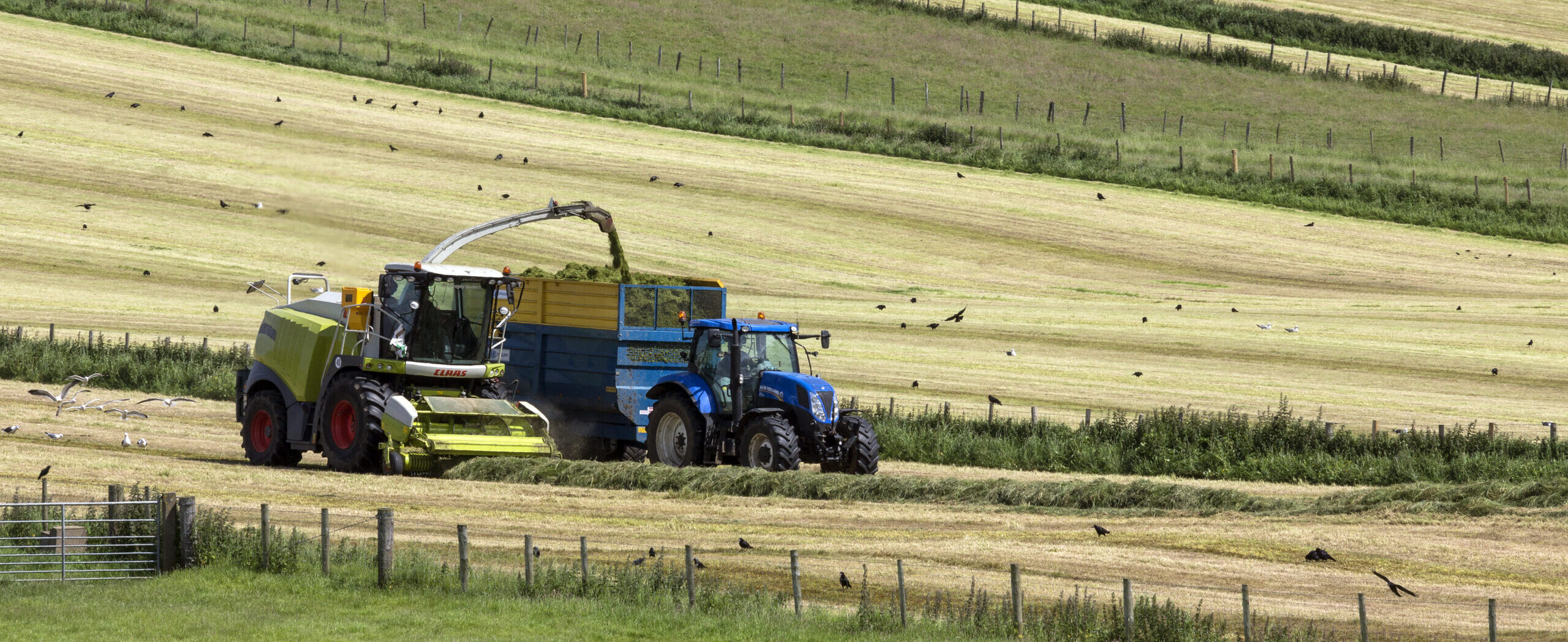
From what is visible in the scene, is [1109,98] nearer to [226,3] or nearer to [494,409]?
[226,3]

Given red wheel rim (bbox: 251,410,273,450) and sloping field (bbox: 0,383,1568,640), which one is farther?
red wheel rim (bbox: 251,410,273,450)

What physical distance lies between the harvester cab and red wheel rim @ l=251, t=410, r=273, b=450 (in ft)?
0.04

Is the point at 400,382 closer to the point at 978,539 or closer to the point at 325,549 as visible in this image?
the point at 325,549

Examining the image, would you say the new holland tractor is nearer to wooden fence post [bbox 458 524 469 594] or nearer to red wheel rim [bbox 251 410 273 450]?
red wheel rim [bbox 251 410 273 450]

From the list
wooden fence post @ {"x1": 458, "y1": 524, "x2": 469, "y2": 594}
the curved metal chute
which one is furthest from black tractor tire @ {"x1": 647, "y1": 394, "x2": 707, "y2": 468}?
wooden fence post @ {"x1": 458, "y1": 524, "x2": 469, "y2": 594}

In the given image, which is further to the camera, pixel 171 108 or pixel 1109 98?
pixel 1109 98

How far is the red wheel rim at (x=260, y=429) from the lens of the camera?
78.2ft

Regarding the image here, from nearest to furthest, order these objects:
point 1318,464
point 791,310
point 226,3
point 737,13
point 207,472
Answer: point 207,472
point 1318,464
point 791,310
point 226,3
point 737,13

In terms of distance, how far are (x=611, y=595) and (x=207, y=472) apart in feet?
29.7

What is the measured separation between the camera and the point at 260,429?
23.9 metres

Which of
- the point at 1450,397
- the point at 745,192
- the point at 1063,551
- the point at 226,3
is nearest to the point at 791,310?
the point at 745,192

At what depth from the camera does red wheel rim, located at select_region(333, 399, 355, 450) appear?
22.6 m

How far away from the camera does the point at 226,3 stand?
63031 mm

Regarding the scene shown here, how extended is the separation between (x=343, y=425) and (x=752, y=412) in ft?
19.0
